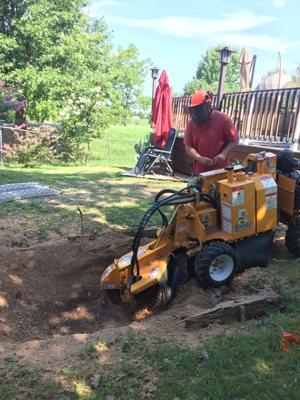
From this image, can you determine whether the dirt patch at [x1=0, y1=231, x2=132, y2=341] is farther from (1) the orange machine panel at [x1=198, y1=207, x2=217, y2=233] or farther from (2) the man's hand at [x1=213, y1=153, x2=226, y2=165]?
(2) the man's hand at [x1=213, y1=153, x2=226, y2=165]

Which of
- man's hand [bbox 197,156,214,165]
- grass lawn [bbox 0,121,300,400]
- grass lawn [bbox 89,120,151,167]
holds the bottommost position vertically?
grass lawn [bbox 89,120,151,167]

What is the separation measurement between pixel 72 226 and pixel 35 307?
212 centimetres

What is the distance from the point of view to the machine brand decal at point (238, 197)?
4352 mm

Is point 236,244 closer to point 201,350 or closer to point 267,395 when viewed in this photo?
point 201,350

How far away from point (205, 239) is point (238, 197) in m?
0.51

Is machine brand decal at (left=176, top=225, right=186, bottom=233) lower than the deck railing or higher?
lower

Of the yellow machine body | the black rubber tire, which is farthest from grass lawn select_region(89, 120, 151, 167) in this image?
the yellow machine body

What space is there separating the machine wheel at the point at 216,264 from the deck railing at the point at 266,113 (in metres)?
5.36

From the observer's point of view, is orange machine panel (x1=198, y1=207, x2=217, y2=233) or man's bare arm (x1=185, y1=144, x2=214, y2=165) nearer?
orange machine panel (x1=198, y1=207, x2=217, y2=233)

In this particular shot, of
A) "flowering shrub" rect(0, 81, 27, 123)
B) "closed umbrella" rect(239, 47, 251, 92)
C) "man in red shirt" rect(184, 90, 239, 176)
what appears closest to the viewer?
"man in red shirt" rect(184, 90, 239, 176)

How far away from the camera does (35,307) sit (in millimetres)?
4535

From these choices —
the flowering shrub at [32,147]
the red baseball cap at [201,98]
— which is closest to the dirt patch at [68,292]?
the red baseball cap at [201,98]

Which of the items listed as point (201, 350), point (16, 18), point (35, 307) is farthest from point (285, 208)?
point (16, 18)

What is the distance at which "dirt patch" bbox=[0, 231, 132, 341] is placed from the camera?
168 inches
